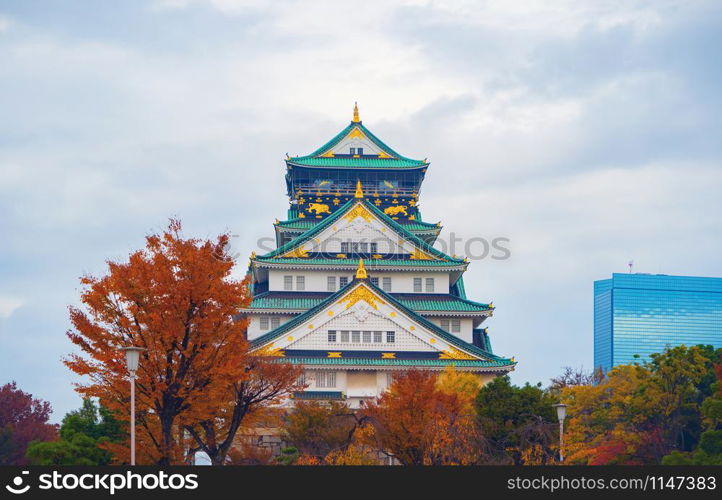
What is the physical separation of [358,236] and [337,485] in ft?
184

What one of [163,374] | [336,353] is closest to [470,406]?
[336,353]

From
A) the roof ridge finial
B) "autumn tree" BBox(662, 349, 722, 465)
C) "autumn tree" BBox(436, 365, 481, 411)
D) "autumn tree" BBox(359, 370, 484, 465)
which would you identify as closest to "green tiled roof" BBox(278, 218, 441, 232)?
the roof ridge finial

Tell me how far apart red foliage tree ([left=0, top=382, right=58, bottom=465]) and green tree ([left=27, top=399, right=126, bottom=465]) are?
11904 millimetres

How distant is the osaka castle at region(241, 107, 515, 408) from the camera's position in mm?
76500

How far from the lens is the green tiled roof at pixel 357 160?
9325cm

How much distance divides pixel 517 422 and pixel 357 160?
41173mm

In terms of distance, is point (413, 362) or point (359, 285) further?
point (359, 285)

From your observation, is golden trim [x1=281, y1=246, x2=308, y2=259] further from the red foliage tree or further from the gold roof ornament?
the red foliage tree

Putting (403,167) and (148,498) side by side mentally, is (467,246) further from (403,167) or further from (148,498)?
(148,498)

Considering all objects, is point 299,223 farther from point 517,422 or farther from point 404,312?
point 517,422

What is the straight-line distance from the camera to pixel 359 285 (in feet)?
256

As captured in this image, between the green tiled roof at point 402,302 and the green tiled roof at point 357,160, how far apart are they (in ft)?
43.7

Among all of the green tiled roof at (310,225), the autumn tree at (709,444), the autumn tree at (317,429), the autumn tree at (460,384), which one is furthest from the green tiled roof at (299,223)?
the autumn tree at (709,444)

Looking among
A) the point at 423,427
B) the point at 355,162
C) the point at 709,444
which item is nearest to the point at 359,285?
the point at 355,162
